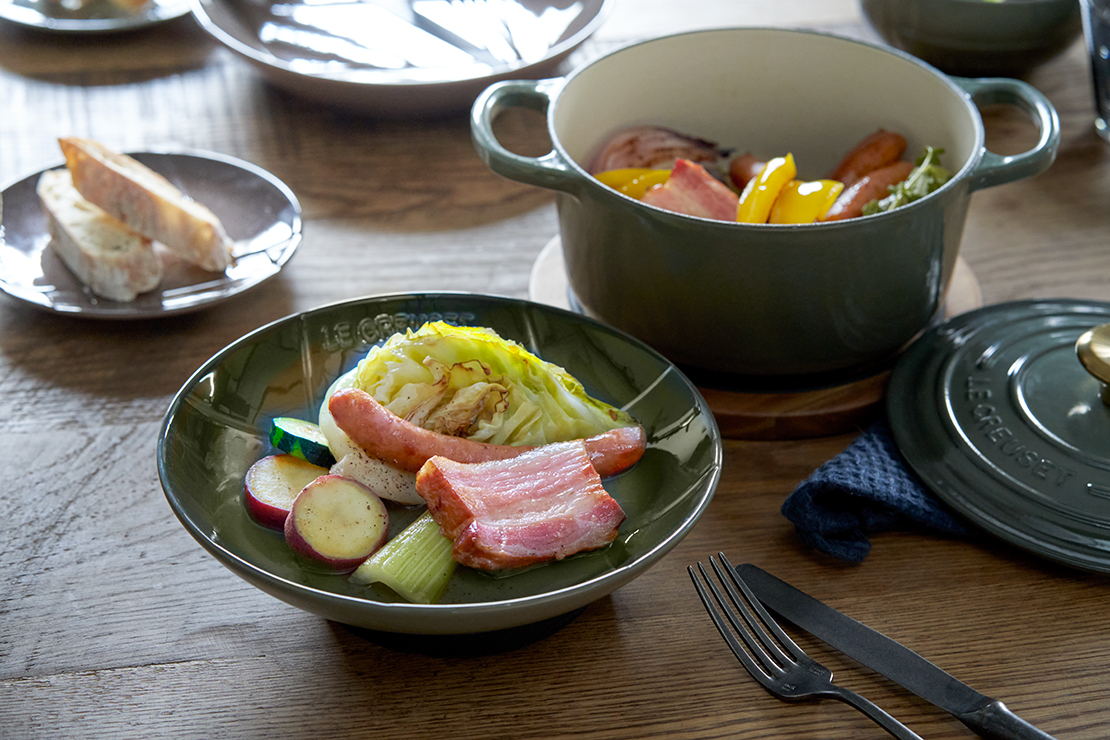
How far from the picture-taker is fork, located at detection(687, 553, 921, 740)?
77 centimetres

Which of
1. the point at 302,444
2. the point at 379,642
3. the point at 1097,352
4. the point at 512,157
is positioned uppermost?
the point at 512,157

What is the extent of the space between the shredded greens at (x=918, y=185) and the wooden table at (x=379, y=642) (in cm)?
26

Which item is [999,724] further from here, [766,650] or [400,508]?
[400,508]

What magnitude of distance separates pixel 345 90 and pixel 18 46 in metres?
0.81

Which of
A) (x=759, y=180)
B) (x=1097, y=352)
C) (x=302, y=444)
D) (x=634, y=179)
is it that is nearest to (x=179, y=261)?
(x=302, y=444)

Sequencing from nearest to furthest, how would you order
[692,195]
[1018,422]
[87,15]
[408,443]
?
[408,443] → [1018,422] → [692,195] → [87,15]

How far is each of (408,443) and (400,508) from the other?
0.21ft

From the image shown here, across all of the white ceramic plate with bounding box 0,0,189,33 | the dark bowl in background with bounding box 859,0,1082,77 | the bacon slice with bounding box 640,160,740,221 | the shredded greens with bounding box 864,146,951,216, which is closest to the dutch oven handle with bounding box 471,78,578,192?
the bacon slice with bounding box 640,160,740,221

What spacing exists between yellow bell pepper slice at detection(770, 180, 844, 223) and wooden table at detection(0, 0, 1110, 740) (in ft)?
0.87

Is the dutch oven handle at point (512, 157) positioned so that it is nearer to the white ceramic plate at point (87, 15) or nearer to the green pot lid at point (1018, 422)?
the green pot lid at point (1018, 422)

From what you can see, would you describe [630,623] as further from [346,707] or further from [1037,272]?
[1037,272]

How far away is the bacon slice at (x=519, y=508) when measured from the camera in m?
0.79

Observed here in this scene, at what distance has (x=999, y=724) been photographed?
75 cm

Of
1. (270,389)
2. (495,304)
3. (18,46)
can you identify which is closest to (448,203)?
(495,304)
